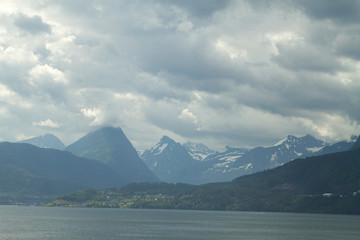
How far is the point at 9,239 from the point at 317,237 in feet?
415

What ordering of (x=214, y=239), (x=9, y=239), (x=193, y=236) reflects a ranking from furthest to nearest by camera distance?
(x=193, y=236), (x=214, y=239), (x=9, y=239)

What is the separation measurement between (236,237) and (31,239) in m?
83.6

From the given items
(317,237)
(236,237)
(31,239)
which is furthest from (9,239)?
(317,237)

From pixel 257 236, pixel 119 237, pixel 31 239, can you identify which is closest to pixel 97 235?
pixel 119 237

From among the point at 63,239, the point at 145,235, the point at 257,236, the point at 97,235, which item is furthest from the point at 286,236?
the point at 63,239

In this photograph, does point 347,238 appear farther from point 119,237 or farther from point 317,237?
point 119,237

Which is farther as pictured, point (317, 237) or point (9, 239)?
point (317, 237)

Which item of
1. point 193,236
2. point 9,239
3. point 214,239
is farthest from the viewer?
point 193,236

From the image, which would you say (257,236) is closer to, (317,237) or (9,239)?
(317,237)

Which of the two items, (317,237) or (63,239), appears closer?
(63,239)

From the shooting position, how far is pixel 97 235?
190m

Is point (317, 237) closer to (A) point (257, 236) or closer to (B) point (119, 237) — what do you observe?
(A) point (257, 236)

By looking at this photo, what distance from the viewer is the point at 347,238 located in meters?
188

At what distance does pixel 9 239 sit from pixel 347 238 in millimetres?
136315
